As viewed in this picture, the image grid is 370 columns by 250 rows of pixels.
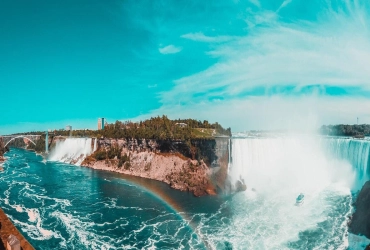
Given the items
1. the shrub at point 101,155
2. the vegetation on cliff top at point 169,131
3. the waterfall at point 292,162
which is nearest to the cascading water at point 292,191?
the waterfall at point 292,162

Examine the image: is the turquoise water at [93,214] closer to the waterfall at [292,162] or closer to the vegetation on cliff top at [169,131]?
the vegetation on cliff top at [169,131]

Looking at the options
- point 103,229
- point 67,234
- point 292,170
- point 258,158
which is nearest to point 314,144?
point 292,170

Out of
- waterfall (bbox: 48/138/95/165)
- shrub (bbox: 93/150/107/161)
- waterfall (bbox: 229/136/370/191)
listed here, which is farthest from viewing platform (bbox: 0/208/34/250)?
waterfall (bbox: 48/138/95/165)

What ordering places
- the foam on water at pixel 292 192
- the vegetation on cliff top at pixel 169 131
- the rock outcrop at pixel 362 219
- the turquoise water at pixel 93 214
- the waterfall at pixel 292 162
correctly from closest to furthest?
the turquoise water at pixel 93 214 < the rock outcrop at pixel 362 219 < the foam on water at pixel 292 192 < the waterfall at pixel 292 162 < the vegetation on cliff top at pixel 169 131

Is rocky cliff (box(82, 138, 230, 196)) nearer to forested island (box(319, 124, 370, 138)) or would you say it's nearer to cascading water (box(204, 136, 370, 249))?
cascading water (box(204, 136, 370, 249))

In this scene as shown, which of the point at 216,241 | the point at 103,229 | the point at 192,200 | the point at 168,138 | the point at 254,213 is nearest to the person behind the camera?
the point at 216,241

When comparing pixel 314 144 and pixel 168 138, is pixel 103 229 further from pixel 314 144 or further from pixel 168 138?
pixel 314 144
